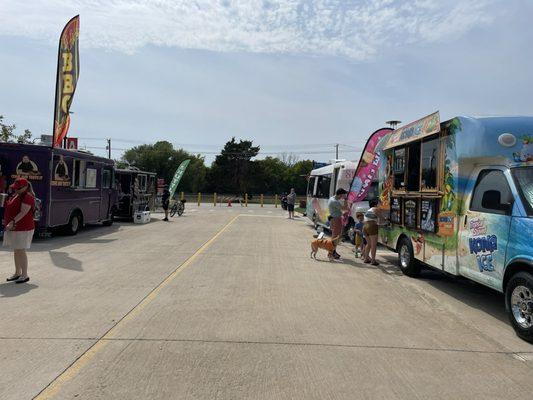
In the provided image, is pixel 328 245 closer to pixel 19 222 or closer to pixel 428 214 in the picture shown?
pixel 428 214

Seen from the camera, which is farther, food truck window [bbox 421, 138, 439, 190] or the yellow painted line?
food truck window [bbox 421, 138, 439, 190]

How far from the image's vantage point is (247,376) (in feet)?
14.3

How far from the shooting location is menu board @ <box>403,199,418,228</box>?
9531 mm

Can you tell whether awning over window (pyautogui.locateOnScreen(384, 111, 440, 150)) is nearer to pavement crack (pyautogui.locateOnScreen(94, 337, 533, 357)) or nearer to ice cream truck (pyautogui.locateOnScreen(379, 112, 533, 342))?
ice cream truck (pyautogui.locateOnScreen(379, 112, 533, 342))

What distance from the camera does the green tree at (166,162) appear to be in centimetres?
8231

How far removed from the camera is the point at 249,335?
18.2ft

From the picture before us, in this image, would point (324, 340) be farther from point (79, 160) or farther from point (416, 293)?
point (79, 160)

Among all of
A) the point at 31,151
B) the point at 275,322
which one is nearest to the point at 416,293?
the point at 275,322

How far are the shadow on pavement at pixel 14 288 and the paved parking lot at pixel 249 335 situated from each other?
15 mm

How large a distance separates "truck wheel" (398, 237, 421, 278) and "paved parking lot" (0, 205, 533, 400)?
0.70ft

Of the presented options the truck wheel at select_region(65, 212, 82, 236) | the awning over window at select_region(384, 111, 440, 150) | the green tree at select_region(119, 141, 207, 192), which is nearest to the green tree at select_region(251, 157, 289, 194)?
the green tree at select_region(119, 141, 207, 192)

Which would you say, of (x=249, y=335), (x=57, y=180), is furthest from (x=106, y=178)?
(x=249, y=335)

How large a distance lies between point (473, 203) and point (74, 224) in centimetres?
1281

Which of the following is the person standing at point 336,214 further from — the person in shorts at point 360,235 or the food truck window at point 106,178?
the food truck window at point 106,178
